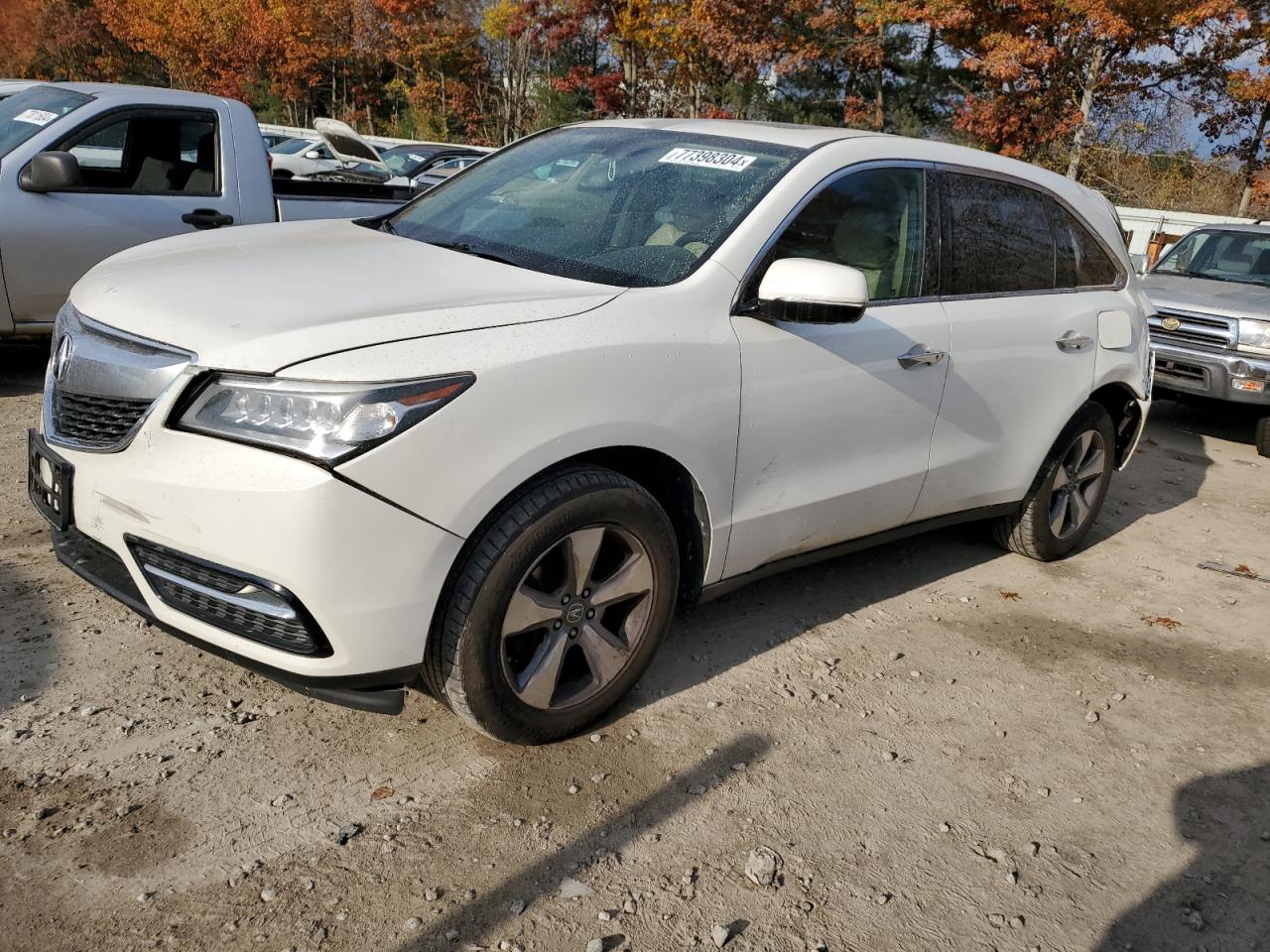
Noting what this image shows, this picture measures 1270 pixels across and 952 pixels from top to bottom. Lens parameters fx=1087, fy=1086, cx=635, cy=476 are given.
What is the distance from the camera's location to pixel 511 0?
2781 centimetres

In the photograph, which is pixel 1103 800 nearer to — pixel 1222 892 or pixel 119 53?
pixel 1222 892

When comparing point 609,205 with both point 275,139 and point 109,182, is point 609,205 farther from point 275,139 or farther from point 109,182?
point 275,139

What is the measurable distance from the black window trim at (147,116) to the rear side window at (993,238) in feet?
14.2

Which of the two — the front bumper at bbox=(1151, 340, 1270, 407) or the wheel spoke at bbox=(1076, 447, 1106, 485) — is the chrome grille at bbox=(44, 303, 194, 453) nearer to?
the wheel spoke at bbox=(1076, 447, 1106, 485)

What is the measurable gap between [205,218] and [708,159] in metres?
3.69

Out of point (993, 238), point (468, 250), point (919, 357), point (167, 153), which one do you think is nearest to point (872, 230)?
point (919, 357)

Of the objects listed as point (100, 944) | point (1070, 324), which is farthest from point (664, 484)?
point (1070, 324)

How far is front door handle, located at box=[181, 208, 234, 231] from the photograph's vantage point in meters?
6.16

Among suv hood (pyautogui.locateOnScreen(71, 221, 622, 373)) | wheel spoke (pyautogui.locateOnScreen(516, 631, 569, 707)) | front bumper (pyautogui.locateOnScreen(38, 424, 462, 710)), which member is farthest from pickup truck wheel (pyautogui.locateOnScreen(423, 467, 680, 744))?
suv hood (pyautogui.locateOnScreen(71, 221, 622, 373))

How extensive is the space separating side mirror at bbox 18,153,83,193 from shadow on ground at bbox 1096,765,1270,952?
5.84 m

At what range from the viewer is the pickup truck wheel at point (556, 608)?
277cm

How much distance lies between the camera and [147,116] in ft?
20.8

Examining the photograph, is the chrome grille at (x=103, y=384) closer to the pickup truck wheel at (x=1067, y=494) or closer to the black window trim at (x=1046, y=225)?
the black window trim at (x=1046, y=225)

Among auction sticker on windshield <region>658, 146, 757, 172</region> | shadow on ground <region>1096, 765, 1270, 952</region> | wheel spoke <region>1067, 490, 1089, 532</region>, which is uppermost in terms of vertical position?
auction sticker on windshield <region>658, 146, 757, 172</region>
